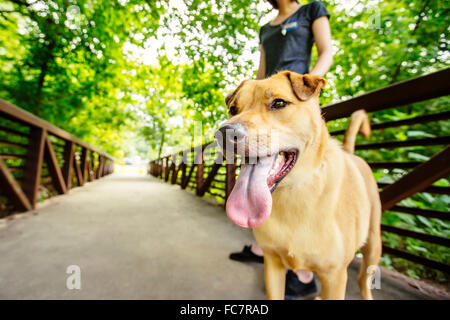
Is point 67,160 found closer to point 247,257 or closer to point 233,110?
point 247,257

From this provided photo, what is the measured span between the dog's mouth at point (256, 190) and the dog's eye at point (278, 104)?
286 mm

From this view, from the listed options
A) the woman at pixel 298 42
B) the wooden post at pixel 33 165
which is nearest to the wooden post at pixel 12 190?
the wooden post at pixel 33 165

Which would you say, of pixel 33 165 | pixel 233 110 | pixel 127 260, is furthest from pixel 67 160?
pixel 233 110

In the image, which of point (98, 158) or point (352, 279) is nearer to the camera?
point (352, 279)

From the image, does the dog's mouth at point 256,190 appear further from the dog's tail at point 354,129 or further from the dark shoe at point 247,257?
the dark shoe at point 247,257

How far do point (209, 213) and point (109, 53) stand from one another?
4368 millimetres

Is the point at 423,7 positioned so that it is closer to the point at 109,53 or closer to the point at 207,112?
the point at 207,112

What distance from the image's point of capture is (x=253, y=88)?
1.31 metres

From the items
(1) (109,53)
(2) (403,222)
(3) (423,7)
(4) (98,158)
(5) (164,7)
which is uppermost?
(5) (164,7)

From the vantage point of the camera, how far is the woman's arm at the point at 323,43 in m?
1.51

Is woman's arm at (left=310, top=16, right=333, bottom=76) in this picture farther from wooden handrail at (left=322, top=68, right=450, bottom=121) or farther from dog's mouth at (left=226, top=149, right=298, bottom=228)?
dog's mouth at (left=226, top=149, right=298, bottom=228)

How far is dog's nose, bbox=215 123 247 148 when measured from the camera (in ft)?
3.15

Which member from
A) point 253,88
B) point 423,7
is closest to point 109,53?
point 253,88

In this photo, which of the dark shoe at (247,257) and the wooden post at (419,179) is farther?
the dark shoe at (247,257)
